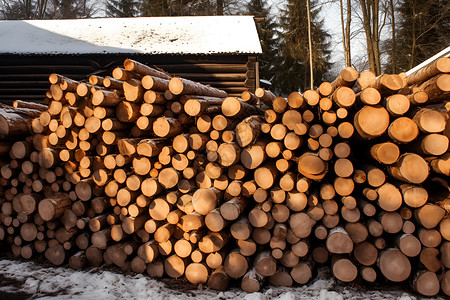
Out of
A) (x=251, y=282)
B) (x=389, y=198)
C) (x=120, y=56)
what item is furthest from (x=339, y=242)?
(x=120, y=56)

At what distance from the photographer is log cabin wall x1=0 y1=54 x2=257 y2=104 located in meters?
9.77

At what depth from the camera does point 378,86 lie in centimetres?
301

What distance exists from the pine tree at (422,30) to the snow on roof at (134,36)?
11.8m

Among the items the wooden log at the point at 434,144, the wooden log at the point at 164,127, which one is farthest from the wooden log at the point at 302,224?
the wooden log at the point at 164,127

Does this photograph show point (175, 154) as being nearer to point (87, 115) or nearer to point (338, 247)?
point (87, 115)

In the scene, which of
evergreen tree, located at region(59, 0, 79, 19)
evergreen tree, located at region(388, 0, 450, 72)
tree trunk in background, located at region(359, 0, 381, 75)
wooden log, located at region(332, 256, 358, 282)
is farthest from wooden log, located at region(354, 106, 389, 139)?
evergreen tree, located at region(59, 0, 79, 19)

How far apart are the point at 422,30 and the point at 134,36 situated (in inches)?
695

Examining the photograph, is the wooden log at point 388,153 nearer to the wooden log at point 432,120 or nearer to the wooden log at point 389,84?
the wooden log at point 432,120

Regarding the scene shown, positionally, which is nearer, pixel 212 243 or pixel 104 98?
pixel 212 243

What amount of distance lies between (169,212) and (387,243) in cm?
250

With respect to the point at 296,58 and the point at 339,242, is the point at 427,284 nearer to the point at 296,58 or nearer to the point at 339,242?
the point at 339,242

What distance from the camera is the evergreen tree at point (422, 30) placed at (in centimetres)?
1662

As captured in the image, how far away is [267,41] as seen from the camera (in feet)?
75.8

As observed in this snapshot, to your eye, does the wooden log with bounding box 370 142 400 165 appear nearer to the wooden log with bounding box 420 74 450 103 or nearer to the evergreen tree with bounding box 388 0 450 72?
the wooden log with bounding box 420 74 450 103
